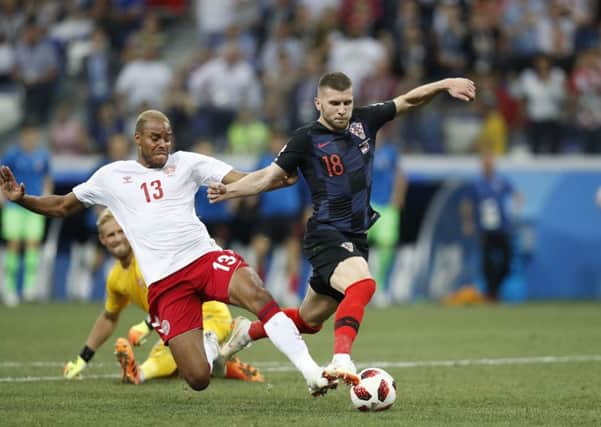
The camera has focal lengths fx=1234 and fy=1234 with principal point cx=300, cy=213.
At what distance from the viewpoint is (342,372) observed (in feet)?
25.3

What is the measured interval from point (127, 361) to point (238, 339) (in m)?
0.90

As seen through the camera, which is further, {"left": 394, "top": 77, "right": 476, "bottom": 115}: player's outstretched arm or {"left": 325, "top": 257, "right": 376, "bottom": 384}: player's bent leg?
Result: {"left": 394, "top": 77, "right": 476, "bottom": 115}: player's outstretched arm

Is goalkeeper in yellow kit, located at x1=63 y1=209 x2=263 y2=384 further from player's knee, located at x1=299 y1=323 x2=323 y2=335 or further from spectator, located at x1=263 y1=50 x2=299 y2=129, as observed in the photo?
spectator, located at x1=263 y1=50 x2=299 y2=129

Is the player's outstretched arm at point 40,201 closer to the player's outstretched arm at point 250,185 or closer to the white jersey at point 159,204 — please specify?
the white jersey at point 159,204

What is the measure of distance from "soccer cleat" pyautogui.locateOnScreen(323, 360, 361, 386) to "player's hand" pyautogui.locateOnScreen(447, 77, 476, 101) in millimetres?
2349

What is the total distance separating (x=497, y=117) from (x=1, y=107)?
8813 millimetres

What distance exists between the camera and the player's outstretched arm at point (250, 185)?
339 inches

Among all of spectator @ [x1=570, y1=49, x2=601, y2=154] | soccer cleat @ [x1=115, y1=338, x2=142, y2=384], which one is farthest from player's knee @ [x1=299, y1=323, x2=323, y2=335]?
spectator @ [x1=570, y1=49, x2=601, y2=154]

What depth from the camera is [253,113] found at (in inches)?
807

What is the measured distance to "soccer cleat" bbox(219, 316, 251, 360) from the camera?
9.48m

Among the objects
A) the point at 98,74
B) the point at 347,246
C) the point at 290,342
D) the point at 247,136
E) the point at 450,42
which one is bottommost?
the point at 290,342

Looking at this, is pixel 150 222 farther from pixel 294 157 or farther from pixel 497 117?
pixel 497 117

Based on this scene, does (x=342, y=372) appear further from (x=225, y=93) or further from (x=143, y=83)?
(x=143, y=83)

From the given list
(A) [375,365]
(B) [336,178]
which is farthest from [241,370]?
(B) [336,178]
